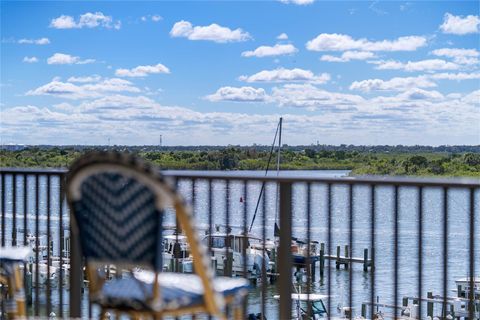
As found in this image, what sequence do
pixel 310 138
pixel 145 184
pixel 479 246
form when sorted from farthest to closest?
pixel 310 138 < pixel 479 246 < pixel 145 184

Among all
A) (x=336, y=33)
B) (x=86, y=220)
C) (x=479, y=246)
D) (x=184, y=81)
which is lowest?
(x=479, y=246)

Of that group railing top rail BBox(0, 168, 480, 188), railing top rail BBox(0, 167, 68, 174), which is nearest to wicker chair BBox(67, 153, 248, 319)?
railing top rail BBox(0, 168, 480, 188)

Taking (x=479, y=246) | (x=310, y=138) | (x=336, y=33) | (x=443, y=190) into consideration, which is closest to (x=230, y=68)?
(x=336, y=33)

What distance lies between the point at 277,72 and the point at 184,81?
27.8ft

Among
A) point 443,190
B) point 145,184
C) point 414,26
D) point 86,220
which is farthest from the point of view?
point 414,26

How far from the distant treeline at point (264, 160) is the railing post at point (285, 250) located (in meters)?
1.12

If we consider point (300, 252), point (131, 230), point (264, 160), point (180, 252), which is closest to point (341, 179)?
point (131, 230)

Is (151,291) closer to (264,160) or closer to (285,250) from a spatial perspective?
(285,250)

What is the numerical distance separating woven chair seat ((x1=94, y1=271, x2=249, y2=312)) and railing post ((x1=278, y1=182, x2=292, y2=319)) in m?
1.04

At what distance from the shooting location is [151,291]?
9.32ft

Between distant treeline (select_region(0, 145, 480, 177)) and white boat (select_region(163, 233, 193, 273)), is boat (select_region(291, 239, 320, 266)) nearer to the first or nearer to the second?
white boat (select_region(163, 233, 193, 273))

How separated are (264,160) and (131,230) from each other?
53.4ft

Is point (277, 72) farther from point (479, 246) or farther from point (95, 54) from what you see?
point (479, 246)

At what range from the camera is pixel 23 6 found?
69.9m
